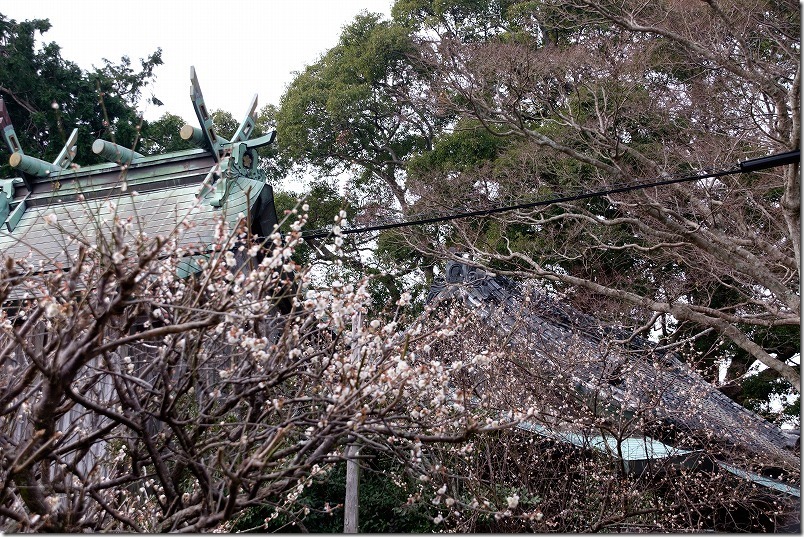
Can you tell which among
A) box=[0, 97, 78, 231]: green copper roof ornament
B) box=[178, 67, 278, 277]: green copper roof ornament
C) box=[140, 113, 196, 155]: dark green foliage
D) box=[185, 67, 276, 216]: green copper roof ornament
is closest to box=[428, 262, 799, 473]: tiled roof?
box=[178, 67, 278, 277]: green copper roof ornament

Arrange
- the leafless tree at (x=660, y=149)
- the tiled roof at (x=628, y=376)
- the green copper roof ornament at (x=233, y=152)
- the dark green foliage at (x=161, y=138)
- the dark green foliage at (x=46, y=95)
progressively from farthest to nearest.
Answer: the dark green foliage at (x=161, y=138), the dark green foliage at (x=46, y=95), the leafless tree at (x=660, y=149), the tiled roof at (x=628, y=376), the green copper roof ornament at (x=233, y=152)

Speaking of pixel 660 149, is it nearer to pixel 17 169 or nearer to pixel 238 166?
pixel 238 166

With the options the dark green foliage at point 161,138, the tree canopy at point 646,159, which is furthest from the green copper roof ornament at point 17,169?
the tree canopy at point 646,159

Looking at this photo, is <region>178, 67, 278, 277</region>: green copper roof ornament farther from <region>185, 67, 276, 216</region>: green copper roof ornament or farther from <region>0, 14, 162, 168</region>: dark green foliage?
<region>0, 14, 162, 168</region>: dark green foliage

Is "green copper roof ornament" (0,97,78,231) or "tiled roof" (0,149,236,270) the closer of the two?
"tiled roof" (0,149,236,270)

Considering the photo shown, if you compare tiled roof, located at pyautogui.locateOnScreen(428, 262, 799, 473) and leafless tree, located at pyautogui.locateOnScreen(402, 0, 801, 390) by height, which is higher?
leafless tree, located at pyautogui.locateOnScreen(402, 0, 801, 390)

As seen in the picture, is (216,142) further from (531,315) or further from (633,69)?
(633,69)

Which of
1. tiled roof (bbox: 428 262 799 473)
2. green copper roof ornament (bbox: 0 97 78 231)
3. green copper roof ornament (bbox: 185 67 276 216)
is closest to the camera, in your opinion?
green copper roof ornament (bbox: 185 67 276 216)

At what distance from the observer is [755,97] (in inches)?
321

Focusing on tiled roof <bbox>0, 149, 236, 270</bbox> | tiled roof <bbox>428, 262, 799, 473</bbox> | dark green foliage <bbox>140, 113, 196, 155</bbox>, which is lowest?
tiled roof <bbox>428, 262, 799, 473</bbox>

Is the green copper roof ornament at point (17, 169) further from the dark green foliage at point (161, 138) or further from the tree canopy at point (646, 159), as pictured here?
the tree canopy at point (646, 159)

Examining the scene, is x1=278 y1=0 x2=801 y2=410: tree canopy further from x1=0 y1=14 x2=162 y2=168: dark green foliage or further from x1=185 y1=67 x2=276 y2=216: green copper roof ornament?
x1=0 y1=14 x2=162 y2=168: dark green foliage

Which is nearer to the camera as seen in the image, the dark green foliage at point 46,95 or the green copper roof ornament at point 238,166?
the green copper roof ornament at point 238,166

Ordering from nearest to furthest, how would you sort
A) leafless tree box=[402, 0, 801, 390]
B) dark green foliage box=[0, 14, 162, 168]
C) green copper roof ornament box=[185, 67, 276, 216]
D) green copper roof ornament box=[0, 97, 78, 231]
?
green copper roof ornament box=[185, 67, 276, 216] < green copper roof ornament box=[0, 97, 78, 231] < leafless tree box=[402, 0, 801, 390] < dark green foliage box=[0, 14, 162, 168]
